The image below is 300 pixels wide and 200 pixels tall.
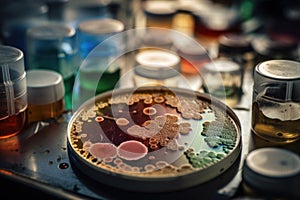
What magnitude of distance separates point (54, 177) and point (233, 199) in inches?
13.2

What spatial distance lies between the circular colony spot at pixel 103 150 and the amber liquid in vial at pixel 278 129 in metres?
0.32

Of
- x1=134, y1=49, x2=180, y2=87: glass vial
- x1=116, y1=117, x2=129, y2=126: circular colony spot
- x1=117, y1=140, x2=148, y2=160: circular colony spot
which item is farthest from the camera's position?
x1=134, y1=49, x2=180, y2=87: glass vial

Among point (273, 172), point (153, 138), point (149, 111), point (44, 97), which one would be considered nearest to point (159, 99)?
point (149, 111)

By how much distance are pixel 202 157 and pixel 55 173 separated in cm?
28

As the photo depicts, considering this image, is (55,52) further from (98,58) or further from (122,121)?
(122,121)

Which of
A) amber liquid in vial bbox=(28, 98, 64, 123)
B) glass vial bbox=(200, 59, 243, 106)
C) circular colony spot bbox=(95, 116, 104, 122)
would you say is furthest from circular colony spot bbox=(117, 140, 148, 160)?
glass vial bbox=(200, 59, 243, 106)

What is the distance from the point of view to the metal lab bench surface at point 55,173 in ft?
2.81

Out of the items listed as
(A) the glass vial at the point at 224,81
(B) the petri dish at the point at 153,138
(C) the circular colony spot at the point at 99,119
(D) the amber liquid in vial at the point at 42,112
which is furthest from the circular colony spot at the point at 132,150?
(A) the glass vial at the point at 224,81

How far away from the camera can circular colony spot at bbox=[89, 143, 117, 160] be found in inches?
36.2

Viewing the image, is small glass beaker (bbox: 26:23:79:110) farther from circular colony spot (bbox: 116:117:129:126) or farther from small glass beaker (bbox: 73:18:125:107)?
circular colony spot (bbox: 116:117:129:126)

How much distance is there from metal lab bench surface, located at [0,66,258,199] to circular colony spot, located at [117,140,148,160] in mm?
77

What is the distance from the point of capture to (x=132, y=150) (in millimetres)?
933

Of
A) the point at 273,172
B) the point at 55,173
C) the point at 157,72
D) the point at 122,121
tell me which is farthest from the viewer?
the point at 157,72

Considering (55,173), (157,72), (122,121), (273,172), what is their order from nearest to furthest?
(273,172), (55,173), (122,121), (157,72)
